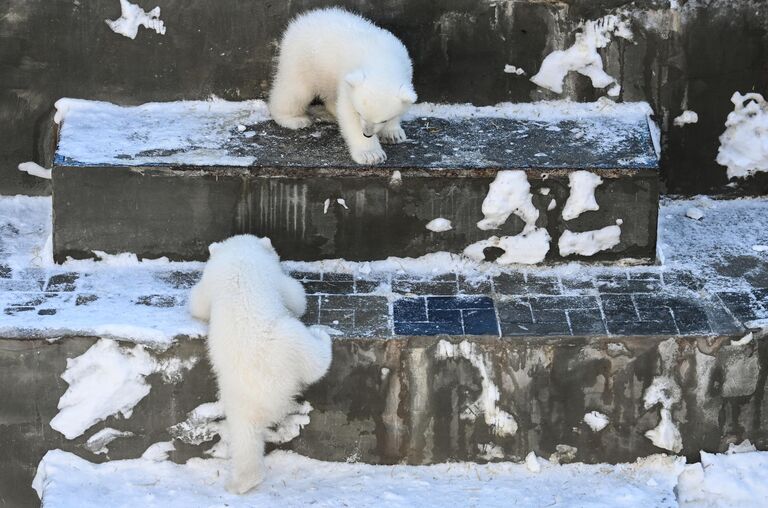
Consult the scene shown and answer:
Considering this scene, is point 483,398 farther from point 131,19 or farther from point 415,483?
point 131,19

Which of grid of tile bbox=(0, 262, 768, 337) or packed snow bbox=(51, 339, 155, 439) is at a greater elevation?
grid of tile bbox=(0, 262, 768, 337)

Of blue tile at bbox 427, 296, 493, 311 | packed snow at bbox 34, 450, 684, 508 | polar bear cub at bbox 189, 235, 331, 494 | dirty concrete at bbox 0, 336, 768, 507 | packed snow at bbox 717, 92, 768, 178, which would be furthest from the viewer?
packed snow at bbox 717, 92, 768, 178

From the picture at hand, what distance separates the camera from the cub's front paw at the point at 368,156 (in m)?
5.52

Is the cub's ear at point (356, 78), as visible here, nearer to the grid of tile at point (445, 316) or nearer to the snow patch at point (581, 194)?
the grid of tile at point (445, 316)

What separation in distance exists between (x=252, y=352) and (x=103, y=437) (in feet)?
Result: 3.14

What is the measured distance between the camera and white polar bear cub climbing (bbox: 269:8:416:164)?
5254 millimetres

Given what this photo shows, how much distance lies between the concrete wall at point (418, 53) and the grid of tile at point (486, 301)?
1.21 meters

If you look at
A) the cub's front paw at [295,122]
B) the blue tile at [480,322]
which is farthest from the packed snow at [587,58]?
the blue tile at [480,322]

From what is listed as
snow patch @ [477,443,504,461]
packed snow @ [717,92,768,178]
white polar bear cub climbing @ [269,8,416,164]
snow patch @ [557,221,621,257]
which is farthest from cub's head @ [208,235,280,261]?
packed snow @ [717,92,768,178]

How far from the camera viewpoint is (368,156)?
18.1ft

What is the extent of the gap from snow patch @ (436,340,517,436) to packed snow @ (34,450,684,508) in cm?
19

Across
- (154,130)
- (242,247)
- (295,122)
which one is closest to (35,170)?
(154,130)

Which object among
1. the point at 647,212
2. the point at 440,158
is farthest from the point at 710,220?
the point at 440,158

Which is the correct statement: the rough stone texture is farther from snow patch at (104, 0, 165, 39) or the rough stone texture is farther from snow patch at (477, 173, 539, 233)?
snow patch at (104, 0, 165, 39)
